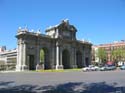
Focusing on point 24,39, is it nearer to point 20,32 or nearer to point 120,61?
point 20,32

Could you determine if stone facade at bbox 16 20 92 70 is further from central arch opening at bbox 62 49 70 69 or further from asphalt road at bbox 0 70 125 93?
asphalt road at bbox 0 70 125 93

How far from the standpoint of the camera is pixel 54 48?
246 feet

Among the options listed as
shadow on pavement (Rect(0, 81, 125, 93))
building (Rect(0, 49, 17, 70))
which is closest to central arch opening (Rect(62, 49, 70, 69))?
building (Rect(0, 49, 17, 70))

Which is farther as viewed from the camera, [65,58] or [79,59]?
[79,59]

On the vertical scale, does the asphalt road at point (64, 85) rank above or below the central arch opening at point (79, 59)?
below

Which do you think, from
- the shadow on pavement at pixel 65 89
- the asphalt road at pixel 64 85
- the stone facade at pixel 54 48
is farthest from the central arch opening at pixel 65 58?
the shadow on pavement at pixel 65 89

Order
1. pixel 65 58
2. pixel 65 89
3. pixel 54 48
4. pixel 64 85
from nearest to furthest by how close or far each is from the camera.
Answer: pixel 65 89 → pixel 64 85 → pixel 54 48 → pixel 65 58

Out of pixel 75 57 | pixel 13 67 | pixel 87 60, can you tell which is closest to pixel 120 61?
pixel 87 60

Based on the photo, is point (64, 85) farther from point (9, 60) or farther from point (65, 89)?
point (9, 60)

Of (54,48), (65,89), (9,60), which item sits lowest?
(65,89)

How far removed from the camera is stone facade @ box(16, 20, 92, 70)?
65.4 meters

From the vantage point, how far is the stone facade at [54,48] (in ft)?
214

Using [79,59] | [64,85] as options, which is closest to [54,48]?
[79,59]

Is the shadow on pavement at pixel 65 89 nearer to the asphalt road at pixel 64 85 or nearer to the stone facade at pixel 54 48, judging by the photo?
the asphalt road at pixel 64 85
